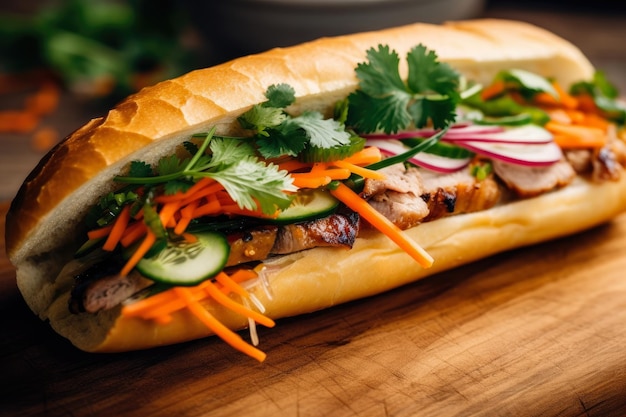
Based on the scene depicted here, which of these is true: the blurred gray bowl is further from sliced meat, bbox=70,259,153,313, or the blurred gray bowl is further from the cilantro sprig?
sliced meat, bbox=70,259,153,313

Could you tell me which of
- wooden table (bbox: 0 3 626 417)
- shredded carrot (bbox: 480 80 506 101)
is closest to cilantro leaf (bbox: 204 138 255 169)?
wooden table (bbox: 0 3 626 417)

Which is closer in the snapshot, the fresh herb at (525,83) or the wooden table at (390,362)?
the wooden table at (390,362)

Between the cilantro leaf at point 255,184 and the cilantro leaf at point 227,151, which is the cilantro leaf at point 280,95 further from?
the cilantro leaf at point 255,184

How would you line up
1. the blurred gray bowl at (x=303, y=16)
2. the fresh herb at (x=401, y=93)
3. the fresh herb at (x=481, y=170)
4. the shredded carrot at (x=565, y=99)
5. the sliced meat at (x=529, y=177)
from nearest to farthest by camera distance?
1. the fresh herb at (x=401, y=93)
2. the fresh herb at (x=481, y=170)
3. the sliced meat at (x=529, y=177)
4. the shredded carrot at (x=565, y=99)
5. the blurred gray bowl at (x=303, y=16)

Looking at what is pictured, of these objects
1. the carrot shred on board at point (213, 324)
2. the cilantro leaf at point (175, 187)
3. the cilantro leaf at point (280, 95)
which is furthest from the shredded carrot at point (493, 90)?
the carrot shred on board at point (213, 324)

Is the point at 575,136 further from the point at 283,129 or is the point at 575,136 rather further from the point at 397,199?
the point at 283,129
